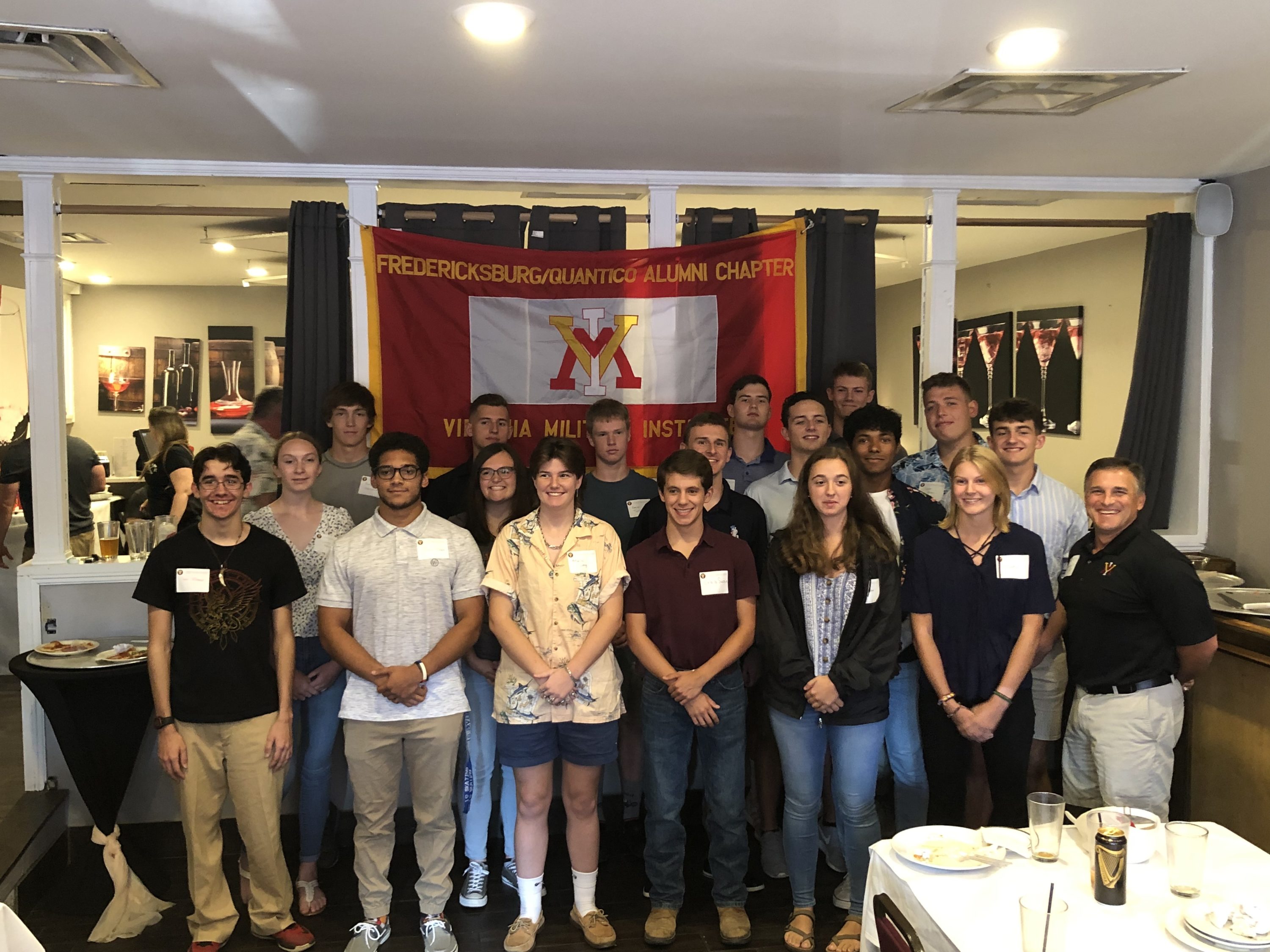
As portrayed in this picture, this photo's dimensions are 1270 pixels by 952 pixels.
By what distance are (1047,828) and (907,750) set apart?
1.06 metres

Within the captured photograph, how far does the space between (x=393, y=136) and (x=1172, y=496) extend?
3.76 meters

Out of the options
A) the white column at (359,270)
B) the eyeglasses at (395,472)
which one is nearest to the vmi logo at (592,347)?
the white column at (359,270)

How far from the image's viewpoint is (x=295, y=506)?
10.7 ft

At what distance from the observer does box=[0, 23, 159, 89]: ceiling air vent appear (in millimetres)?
2453

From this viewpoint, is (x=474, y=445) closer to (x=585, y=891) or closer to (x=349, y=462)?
(x=349, y=462)

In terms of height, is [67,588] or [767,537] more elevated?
[767,537]

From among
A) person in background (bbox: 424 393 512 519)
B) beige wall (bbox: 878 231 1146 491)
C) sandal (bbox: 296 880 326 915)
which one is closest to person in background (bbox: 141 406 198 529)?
person in background (bbox: 424 393 512 519)

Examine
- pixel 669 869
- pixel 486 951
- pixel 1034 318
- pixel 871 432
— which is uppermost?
pixel 1034 318

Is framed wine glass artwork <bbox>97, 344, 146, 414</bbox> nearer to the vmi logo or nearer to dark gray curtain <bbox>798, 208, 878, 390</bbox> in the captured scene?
the vmi logo

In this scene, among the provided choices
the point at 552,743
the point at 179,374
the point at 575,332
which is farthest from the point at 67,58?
the point at 179,374

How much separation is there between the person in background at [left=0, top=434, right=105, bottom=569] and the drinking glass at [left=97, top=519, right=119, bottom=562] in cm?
110

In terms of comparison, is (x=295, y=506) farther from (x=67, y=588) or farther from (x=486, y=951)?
(x=486, y=951)

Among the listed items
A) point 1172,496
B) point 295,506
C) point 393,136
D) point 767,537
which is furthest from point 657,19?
point 1172,496

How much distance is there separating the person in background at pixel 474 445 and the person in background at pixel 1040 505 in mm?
1758
